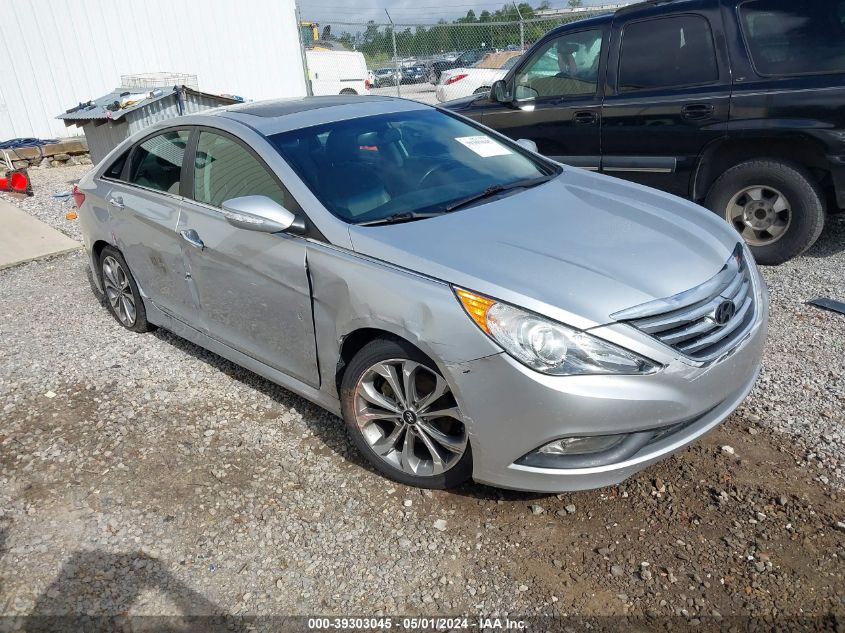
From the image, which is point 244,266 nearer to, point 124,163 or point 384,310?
point 384,310

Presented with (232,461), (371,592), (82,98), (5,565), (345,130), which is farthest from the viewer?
(82,98)

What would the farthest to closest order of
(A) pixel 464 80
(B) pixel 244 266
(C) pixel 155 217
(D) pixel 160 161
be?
(A) pixel 464 80
(D) pixel 160 161
(C) pixel 155 217
(B) pixel 244 266

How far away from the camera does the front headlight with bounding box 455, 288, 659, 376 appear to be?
2.36 metres

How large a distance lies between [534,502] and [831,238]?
4428mm

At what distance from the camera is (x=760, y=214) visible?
5.13 m

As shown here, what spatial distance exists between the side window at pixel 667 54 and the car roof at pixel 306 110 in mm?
2302

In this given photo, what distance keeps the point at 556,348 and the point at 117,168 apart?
3.43 meters

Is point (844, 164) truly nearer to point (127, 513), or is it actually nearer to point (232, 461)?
point (232, 461)

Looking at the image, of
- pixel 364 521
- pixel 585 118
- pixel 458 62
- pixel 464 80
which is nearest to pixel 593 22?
pixel 585 118

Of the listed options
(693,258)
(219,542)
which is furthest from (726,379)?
(219,542)

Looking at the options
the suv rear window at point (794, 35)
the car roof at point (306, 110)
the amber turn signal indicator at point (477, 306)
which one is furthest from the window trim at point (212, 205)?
the suv rear window at point (794, 35)

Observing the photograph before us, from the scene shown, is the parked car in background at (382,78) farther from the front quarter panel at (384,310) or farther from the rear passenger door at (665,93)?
the front quarter panel at (384,310)

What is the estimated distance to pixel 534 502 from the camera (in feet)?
9.29

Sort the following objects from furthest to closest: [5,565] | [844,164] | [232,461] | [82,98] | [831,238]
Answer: [82,98], [831,238], [844,164], [232,461], [5,565]
